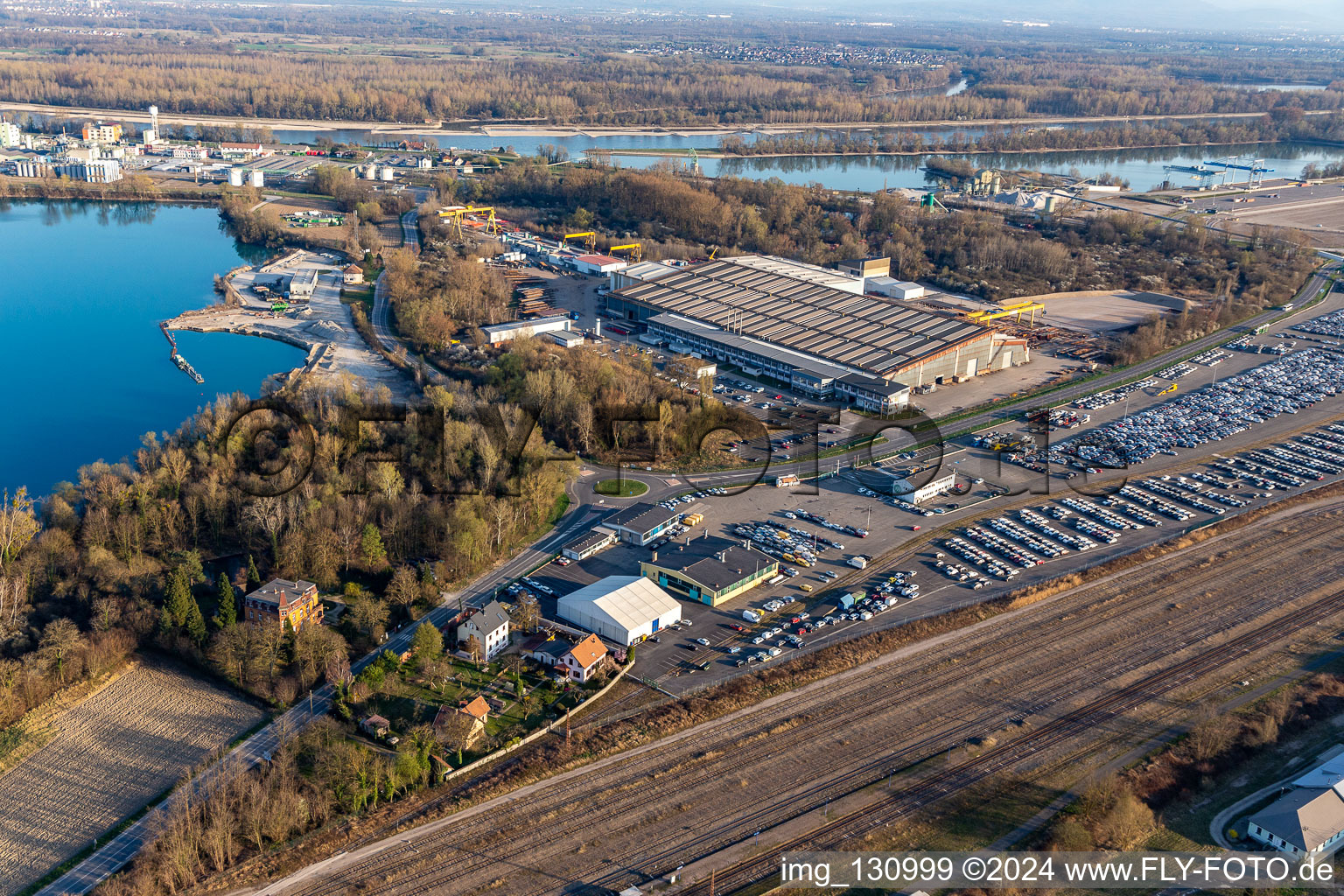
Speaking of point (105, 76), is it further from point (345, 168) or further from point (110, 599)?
point (110, 599)

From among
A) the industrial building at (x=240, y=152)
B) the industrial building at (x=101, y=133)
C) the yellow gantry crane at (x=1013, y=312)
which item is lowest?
the yellow gantry crane at (x=1013, y=312)

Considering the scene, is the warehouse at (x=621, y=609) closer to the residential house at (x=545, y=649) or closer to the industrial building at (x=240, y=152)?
the residential house at (x=545, y=649)

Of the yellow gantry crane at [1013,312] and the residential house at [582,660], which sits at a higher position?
the yellow gantry crane at [1013,312]

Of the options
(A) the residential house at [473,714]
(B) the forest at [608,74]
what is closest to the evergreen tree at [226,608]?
(A) the residential house at [473,714]

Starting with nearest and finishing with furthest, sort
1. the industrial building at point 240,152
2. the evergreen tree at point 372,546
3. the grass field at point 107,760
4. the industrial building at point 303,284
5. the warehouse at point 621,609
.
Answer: the grass field at point 107,760 → the warehouse at point 621,609 → the evergreen tree at point 372,546 → the industrial building at point 303,284 → the industrial building at point 240,152

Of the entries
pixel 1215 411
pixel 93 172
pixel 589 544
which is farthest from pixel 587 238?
pixel 93 172

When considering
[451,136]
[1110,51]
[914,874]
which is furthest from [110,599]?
[1110,51]

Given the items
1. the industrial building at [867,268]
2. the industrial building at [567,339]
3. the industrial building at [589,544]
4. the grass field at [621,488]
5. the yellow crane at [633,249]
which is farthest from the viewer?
the yellow crane at [633,249]

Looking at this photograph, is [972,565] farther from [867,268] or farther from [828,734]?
[867,268]
